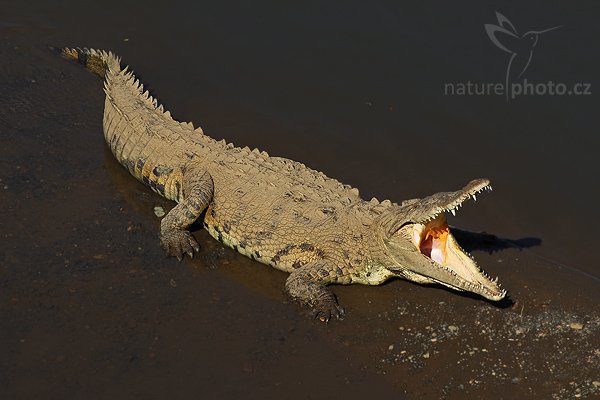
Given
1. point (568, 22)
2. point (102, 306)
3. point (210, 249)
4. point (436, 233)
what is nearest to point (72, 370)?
point (102, 306)

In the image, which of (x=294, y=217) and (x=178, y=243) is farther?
(x=178, y=243)

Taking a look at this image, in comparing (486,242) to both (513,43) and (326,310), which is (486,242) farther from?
(513,43)

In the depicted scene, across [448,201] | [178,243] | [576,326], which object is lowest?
[178,243]

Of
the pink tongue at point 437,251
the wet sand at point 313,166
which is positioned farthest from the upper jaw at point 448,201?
the wet sand at point 313,166

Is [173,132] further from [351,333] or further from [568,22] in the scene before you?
[568,22]

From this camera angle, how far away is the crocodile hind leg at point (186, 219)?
8.02 meters

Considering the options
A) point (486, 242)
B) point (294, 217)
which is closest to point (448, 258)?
point (486, 242)

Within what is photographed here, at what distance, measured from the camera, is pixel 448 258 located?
24.7ft

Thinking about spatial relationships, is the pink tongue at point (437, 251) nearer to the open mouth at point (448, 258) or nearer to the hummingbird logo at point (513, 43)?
the open mouth at point (448, 258)

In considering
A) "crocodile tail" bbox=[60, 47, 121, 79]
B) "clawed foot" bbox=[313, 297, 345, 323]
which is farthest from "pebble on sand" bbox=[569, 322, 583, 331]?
"crocodile tail" bbox=[60, 47, 121, 79]

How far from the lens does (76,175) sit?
9.00 meters

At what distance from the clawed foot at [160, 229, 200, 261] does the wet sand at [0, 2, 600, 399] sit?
9 centimetres

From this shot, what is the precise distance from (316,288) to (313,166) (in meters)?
2.31

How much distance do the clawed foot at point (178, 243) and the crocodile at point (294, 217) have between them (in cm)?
1
